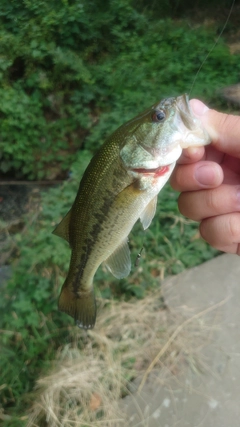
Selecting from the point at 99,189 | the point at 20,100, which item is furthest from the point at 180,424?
the point at 20,100

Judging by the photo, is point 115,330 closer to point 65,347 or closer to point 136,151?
point 65,347

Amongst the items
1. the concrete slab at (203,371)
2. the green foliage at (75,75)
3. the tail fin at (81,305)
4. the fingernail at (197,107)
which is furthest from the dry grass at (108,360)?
the green foliage at (75,75)

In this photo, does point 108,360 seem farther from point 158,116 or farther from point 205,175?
point 158,116

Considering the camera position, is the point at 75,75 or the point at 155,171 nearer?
the point at 155,171

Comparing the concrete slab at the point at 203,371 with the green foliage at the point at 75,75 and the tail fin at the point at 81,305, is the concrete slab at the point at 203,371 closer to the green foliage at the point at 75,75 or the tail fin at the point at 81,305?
the tail fin at the point at 81,305

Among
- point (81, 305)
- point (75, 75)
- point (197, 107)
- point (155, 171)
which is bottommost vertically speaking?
point (75, 75)

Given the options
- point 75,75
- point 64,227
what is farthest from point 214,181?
point 75,75

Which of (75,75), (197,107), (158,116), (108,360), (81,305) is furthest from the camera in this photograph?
(75,75)

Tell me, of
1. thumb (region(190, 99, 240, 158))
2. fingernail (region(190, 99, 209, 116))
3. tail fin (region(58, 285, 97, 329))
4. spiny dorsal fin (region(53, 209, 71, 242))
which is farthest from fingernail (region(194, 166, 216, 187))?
tail fin (region(58, 285, 97, 329))
